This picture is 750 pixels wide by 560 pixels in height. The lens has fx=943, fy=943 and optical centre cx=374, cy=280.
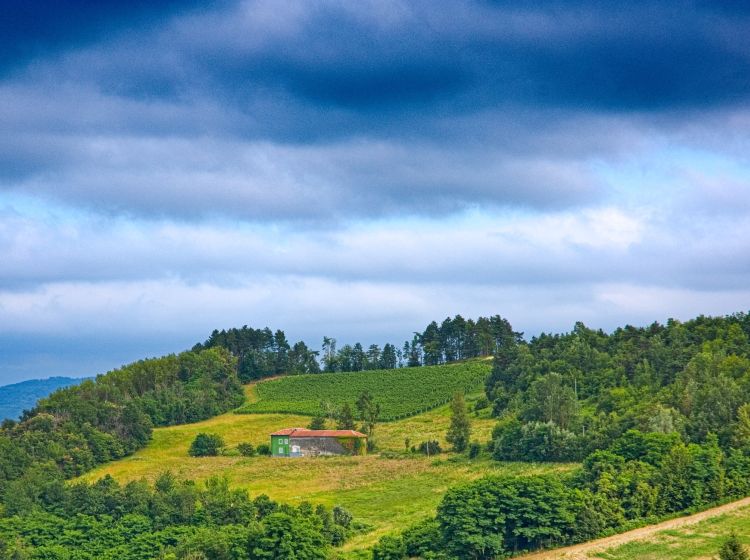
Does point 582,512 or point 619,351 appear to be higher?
point 619,351

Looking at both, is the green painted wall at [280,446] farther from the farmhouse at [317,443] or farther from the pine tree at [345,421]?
the pine tree at [345,421]

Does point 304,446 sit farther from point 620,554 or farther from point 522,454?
point 620,554

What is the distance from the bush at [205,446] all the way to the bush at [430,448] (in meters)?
29.9

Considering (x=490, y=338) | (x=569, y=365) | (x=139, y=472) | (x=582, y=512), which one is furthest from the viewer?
(x=490, y=338)

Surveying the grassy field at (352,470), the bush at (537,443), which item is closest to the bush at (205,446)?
the grassy field at (352,470)

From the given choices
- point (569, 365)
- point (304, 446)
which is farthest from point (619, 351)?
point (304, 446)

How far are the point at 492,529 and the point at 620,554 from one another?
9249mm

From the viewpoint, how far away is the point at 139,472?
118m

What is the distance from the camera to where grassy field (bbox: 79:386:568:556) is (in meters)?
89.2

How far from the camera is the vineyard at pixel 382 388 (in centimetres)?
15125

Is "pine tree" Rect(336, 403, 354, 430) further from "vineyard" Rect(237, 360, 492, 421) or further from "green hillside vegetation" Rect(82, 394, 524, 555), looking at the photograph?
"vineyard" Rect(237, 360, 492, 421)

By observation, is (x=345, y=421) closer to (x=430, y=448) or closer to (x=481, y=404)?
(x=430, y=448)

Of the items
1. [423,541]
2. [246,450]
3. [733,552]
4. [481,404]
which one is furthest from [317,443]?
[733,552]

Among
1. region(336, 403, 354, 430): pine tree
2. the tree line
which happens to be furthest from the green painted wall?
the tree line
